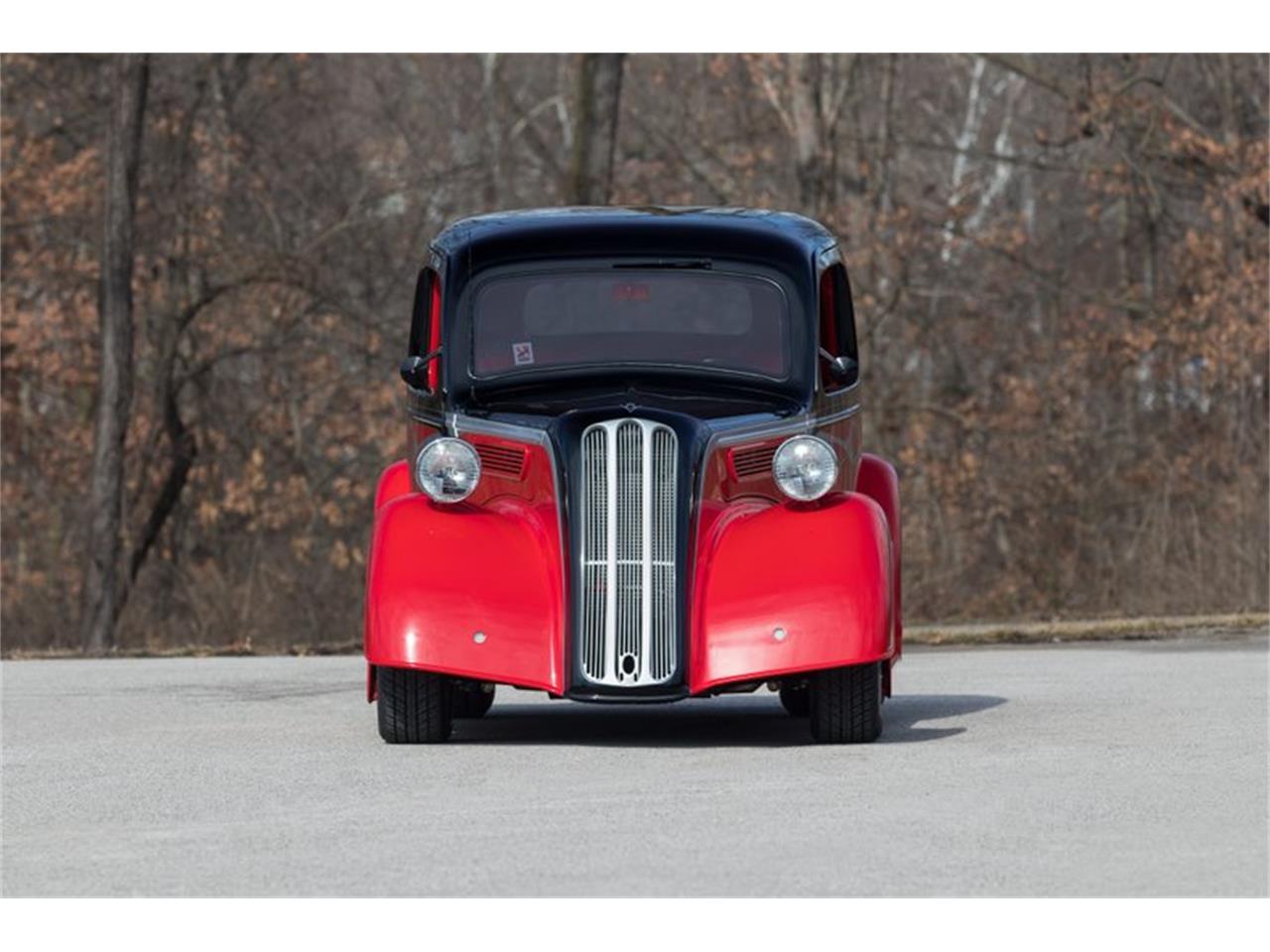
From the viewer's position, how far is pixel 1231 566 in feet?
87.1

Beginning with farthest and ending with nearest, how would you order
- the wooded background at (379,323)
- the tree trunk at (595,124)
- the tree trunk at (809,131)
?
the tree trunk at (809,131), the wooded background at (379,323), the tree trunk at (595,124)

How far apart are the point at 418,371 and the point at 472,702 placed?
2.16 m

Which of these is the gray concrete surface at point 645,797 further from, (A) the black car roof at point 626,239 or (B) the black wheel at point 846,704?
(A) the black car roof at point 626,239

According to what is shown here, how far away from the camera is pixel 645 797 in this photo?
10.1 meters

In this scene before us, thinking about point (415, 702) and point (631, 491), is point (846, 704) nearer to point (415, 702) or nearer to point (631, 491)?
point (631, 491)

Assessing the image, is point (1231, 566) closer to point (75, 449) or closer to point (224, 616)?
point (224, 616)

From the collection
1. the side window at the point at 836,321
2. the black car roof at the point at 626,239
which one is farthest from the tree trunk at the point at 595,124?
the black car roof at the point at 626,239

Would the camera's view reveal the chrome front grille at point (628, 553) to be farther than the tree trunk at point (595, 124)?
No

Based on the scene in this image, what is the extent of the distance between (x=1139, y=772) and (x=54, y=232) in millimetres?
32214

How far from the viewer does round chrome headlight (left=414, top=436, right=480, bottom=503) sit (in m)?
12.4

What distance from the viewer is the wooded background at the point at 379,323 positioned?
33.2 meters

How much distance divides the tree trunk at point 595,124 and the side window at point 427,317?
61.0ft

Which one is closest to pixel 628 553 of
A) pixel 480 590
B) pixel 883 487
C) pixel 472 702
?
pixel 480 590

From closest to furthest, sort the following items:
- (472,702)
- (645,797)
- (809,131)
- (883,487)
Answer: (645,797) → (883,487) → (472,702) → (809,131)
